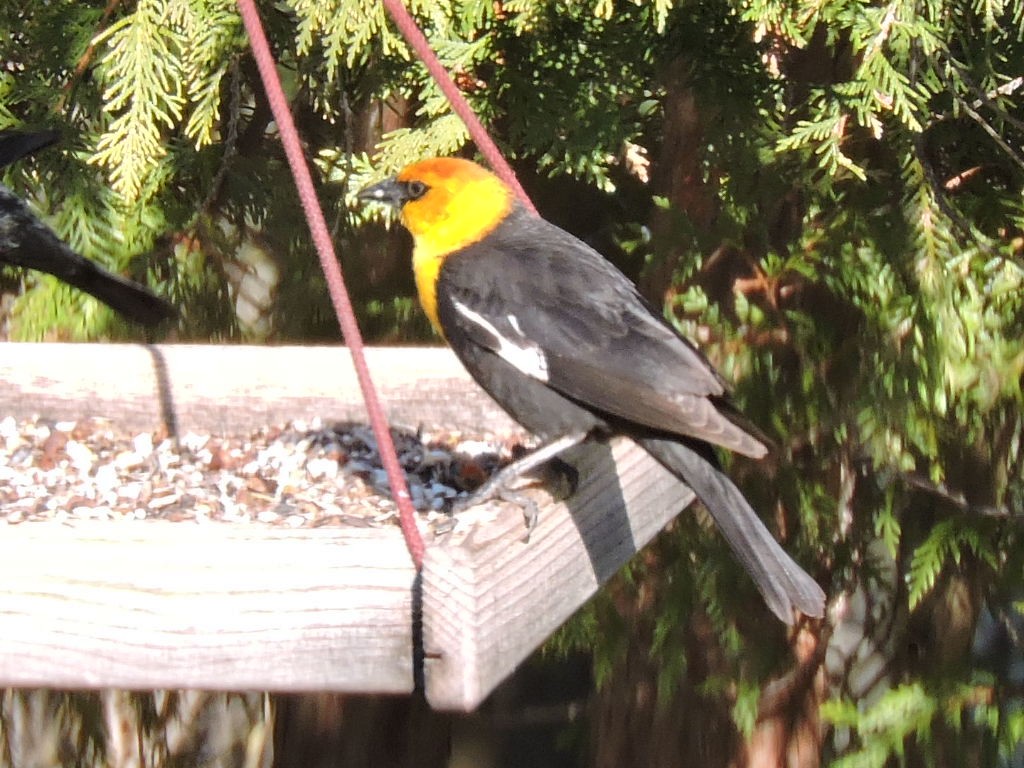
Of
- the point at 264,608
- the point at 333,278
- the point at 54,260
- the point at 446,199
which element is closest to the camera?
the point at 264,608

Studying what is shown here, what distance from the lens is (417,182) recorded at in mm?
2385

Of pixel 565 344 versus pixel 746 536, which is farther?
pixel 565 344

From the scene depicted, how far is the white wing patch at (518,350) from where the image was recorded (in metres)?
2.09

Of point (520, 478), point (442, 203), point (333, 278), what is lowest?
point (520, 478)

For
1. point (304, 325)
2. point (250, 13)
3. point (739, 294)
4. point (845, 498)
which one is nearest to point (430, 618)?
point (250, 13)

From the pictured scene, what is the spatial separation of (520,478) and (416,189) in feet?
2.18

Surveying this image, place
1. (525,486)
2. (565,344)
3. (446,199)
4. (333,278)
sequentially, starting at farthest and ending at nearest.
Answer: (446,199)
(565,344)
(525,486)
(333,278)

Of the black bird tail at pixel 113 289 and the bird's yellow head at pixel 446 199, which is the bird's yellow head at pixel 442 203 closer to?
the bird's yellow head at pixel 446 199

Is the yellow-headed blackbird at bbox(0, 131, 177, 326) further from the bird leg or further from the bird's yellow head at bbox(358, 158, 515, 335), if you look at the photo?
the bird leg

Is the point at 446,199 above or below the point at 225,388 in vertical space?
above

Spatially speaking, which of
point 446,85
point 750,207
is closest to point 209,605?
point 446,85

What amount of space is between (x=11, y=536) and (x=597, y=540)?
2.53ft

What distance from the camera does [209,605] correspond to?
1482mm

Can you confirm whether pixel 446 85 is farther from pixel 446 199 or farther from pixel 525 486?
pixel 525 486
